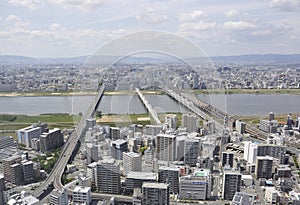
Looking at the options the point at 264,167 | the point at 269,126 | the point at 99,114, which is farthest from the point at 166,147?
the point at 269,126

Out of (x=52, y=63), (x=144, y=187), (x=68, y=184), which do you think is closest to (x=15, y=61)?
(x=52, y=63)

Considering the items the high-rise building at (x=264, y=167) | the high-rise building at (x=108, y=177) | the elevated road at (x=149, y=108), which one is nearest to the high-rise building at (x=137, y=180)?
the high-rise building at (x=108, y=177)

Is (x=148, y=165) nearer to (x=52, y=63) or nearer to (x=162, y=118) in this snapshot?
(x=162, y=118)

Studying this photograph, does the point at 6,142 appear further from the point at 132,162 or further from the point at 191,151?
the point at 191,151

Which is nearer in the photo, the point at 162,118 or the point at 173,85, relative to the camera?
the point at 173,85

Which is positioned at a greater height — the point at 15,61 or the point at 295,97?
the point at 15,61

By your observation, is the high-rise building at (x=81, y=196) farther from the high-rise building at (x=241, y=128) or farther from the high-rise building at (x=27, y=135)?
the high-rise building at (x=241, y=128)
